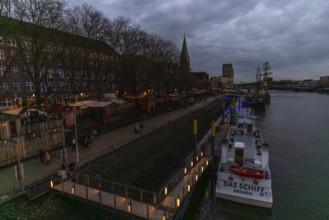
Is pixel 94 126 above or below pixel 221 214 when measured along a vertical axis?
above

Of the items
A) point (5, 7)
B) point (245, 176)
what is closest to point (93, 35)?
point (5, 7)

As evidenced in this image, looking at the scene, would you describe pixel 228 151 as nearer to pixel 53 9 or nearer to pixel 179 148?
pixel 179 148

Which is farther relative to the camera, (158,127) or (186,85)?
(186,85)

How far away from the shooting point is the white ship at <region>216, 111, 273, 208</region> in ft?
46.7

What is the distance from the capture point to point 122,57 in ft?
135

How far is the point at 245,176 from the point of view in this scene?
14.3m

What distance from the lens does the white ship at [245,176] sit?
1424 centimetres

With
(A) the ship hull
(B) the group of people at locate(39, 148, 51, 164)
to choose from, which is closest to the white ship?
(A) the ship hull

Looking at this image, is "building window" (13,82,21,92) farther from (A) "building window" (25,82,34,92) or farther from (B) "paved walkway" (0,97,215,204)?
(B) "paved walkway" (0,97,215,204)

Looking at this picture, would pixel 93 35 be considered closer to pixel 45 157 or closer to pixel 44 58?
pixel 44 58

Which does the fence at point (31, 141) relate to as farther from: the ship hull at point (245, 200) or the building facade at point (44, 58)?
the ship hull at point (245, 200)

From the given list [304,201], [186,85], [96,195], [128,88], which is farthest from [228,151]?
[186,85]

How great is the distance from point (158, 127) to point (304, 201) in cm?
2198

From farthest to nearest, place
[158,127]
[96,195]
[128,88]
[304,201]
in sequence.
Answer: [128,88] → [158,127] → [304,201] → [96,195]
